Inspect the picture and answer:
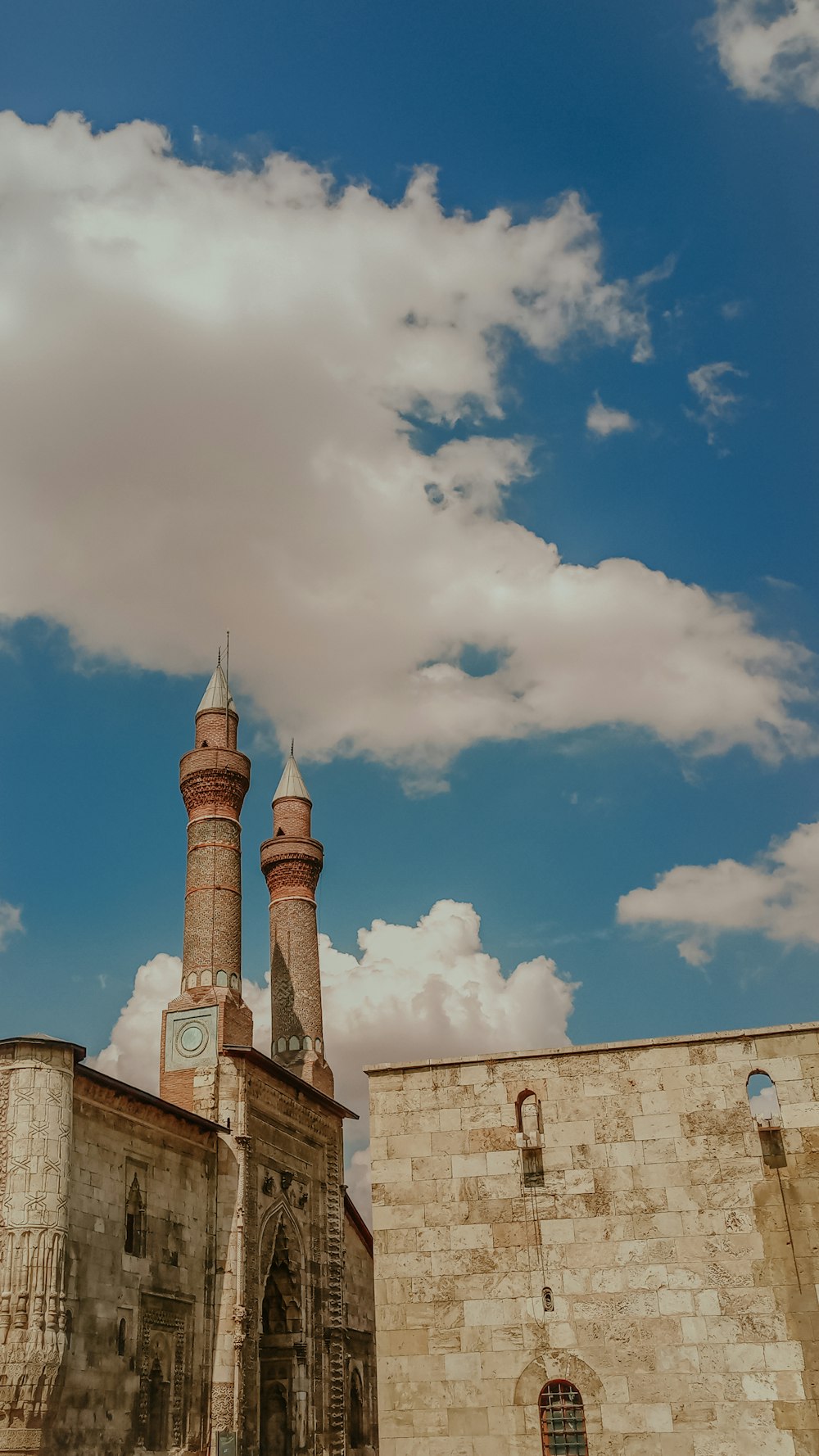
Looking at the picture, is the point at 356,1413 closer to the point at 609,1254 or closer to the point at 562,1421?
the point at 562,1421

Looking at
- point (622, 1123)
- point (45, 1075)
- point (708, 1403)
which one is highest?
point (45, 1075)

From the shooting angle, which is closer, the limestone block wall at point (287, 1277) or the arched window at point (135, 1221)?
the arched window at point (135, 1221)

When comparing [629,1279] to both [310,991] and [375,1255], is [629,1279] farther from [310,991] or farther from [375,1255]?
[310,991]

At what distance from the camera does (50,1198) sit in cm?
1631

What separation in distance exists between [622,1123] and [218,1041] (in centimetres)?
1253

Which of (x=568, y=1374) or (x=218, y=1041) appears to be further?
(x=218, y=1041)

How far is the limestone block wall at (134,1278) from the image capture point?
671 inches

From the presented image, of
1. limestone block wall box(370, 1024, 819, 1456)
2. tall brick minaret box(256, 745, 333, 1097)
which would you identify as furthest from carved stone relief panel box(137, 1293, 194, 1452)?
tall brick minaret box(256, 745, 333, 1097)

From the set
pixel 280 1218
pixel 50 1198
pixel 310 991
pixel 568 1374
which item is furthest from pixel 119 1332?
pixel 310 991

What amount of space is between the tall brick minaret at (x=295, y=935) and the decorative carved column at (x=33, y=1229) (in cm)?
1282

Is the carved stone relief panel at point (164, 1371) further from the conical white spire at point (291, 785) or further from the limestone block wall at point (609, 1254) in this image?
the conical white spire at point (291, 785)

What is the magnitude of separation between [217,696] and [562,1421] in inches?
777

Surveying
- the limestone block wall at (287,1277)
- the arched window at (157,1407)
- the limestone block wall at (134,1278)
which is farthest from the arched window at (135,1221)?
the limestone block wall at (287,1277)

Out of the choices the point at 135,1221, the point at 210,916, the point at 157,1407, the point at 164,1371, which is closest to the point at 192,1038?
the point at 210,916
